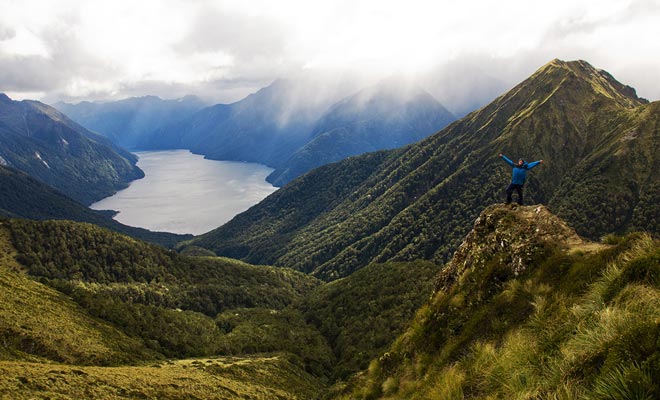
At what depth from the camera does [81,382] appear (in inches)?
1655

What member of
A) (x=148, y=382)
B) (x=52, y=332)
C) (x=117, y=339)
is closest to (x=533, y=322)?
(x=148, y=382)

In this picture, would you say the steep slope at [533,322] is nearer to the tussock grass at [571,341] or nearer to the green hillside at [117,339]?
the tussock grass at [571,341]

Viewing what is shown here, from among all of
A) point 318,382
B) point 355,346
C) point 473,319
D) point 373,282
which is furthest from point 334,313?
point 473,319

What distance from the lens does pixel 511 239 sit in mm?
23531

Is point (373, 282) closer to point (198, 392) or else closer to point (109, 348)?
point (109, 348)

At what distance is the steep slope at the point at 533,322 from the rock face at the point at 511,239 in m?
0.08

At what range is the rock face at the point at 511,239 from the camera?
2077 cm

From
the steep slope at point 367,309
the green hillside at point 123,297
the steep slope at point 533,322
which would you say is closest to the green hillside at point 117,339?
the green hillside at point 123,297

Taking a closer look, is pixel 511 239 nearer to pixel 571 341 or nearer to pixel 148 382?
pixel 571 341

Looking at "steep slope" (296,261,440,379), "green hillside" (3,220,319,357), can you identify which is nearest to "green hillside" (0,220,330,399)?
"green hillside" (3,220,319,357)

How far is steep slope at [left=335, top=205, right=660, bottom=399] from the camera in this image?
858 centimetres

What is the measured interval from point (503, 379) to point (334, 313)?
161203mm

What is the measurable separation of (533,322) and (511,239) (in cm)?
984

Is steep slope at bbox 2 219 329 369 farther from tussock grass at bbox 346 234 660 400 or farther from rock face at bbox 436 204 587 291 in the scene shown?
tussock grass at bbox 346 234 660 400
